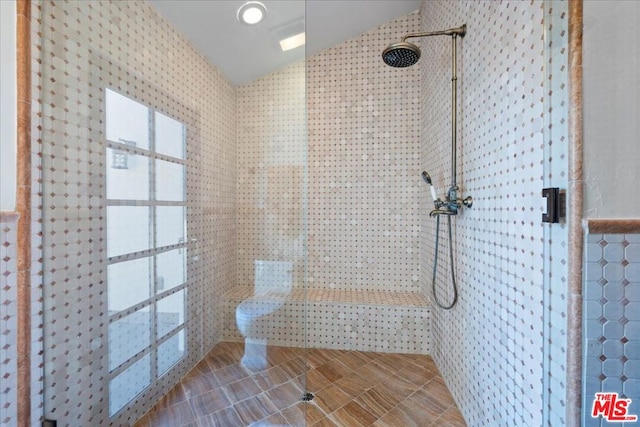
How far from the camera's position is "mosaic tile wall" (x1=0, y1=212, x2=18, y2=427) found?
2.98 ft

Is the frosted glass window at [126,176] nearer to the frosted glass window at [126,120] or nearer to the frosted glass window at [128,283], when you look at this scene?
the frosted glass window at [126,120]

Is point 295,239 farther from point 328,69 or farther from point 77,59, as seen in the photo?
point 328,69

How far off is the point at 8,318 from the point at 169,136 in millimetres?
1077

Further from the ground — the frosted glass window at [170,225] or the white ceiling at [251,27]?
the white ceiling at [251,27]

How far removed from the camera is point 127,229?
1.38 meters

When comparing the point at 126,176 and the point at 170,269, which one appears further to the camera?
the point at 170,269

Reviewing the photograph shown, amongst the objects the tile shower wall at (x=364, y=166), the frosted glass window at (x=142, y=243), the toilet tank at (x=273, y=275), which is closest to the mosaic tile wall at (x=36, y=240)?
the frosted glass window at (x=142, y=243)

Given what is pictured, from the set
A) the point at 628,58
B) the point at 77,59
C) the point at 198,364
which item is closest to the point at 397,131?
the point at 628,58

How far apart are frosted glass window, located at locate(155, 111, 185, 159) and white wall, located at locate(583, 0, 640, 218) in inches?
71.3

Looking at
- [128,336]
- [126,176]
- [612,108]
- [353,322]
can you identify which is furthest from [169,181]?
[612,108]

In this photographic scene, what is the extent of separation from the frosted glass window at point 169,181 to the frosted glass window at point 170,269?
33cm

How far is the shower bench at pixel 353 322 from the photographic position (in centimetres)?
195


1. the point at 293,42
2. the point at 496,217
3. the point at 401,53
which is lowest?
the point at 496,217

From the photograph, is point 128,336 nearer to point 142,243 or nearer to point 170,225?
point 142,243
